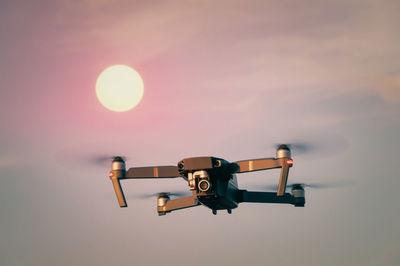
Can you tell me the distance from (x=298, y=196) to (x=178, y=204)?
4.12 m

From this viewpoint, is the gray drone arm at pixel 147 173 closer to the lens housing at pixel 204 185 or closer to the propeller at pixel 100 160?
the propeller at pixel 100 160

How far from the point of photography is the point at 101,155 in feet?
46.7

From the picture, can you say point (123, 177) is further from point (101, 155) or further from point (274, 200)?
point (274, 200)

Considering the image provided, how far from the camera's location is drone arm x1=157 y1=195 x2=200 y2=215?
14867 millimetres

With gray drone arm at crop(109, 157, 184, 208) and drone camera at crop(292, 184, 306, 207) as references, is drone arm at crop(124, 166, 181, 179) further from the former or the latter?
drone camera at crop(292, 184, 306, 207)

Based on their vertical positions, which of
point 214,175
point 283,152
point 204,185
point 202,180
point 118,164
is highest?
point 118,164

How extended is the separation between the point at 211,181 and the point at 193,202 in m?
2.36

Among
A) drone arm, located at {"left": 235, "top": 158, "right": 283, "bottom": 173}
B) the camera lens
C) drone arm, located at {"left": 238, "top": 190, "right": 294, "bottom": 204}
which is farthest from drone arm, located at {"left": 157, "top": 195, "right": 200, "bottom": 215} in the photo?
drone arm, located at {"left": 235, "top": 158, "right": 283, "bottom": 173}

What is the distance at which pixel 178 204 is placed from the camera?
15344mm

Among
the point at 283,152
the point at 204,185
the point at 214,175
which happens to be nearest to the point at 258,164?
the point at 283,152

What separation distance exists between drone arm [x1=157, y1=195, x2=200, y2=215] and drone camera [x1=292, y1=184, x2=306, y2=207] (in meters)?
3.42

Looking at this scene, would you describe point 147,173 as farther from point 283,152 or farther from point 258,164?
point 283,152

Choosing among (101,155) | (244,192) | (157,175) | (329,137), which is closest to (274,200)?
(244,192)

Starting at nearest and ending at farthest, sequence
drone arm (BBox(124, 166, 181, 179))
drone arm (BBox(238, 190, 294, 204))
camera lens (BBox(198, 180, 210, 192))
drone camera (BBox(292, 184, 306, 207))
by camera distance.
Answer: camera lens (BBox(198, 180, 210, 192))
drone arm (BBox(124, 166, 181, 179))
drone arm (BBox(238, 190, 294, 204))
drone camera (BBox(292, 184, 306, 207))
